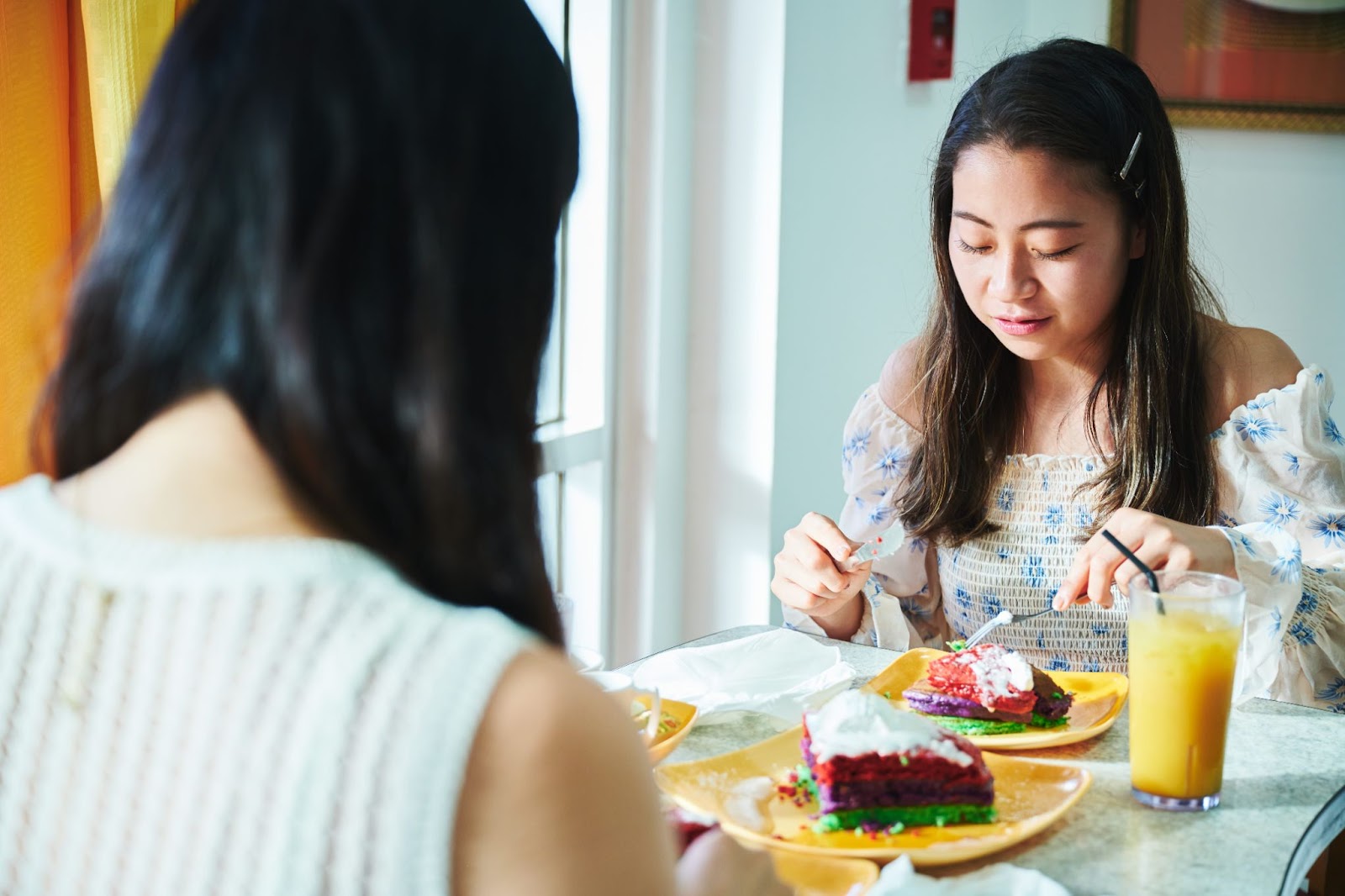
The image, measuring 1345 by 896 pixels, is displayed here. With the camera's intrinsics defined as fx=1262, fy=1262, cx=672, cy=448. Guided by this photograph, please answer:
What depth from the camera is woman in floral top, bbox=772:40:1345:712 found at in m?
1.54

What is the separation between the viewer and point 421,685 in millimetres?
491

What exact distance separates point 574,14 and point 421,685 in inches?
77.1

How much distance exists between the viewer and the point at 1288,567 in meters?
1.32

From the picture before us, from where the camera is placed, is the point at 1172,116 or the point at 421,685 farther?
the point at 1172,116

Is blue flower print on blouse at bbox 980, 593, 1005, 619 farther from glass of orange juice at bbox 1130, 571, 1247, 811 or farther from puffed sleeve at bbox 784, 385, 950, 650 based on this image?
glass of orange juice at bbox 1130, 571, 1247, 811

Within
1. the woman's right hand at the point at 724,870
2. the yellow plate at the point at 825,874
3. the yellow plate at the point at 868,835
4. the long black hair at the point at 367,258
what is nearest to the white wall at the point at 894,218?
the yellow plate at the point at 868,835

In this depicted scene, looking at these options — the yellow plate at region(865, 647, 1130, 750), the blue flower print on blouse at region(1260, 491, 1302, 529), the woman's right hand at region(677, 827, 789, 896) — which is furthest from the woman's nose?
the woman's right hand at region(677, 827, 789, 896)

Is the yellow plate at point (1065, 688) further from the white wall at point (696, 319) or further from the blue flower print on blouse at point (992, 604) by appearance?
the white wall at point (696, 319)

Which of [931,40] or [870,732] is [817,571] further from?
[931,40]

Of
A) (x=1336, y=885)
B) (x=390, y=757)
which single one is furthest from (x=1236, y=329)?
→ (x=390, y=757)

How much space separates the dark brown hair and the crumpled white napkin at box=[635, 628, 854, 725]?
447mm

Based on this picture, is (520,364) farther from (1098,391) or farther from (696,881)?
(1098,391)

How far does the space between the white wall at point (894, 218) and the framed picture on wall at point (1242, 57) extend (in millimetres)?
48

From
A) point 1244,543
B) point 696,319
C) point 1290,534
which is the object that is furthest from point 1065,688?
point 696,319
